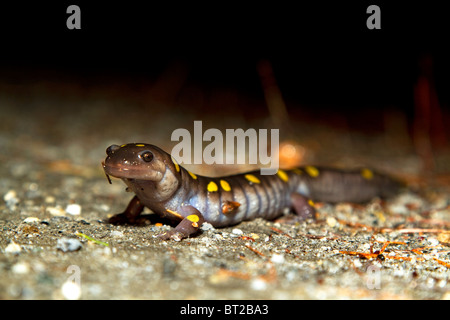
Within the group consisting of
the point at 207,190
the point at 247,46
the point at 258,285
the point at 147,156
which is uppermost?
the point at 247,46

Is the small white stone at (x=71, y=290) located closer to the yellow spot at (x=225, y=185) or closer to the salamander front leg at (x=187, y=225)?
the salamander front leg at (x=187, y=225)

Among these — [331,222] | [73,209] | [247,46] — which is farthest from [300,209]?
[247,46]

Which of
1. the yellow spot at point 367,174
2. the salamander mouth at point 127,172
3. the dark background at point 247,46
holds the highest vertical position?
the dark background at point 247,46

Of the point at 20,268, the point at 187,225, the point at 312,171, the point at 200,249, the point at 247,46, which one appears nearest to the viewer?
the point at 20,268

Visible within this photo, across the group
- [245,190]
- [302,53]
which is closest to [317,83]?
[302,53]

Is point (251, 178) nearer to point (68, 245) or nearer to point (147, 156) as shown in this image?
point (147, 156)

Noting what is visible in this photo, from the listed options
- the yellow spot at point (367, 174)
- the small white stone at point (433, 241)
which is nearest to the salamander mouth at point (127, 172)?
the small white stone at point (433, 241)
